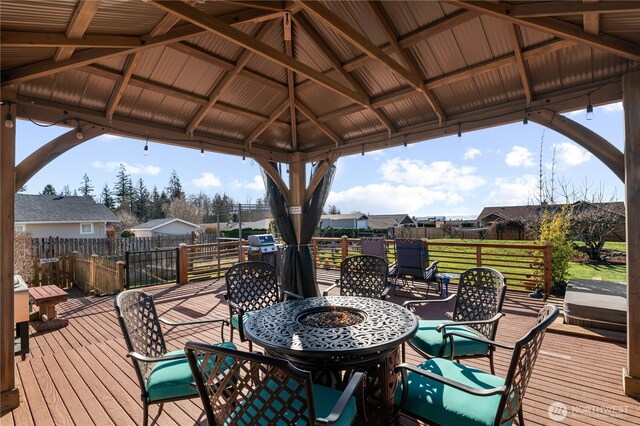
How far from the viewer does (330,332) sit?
1.90m

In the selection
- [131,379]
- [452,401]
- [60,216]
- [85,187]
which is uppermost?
[85,187]

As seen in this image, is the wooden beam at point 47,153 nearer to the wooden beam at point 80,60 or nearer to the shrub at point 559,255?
the wooden beam at point 80,60

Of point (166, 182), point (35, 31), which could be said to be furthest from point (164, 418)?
point (166, 182)

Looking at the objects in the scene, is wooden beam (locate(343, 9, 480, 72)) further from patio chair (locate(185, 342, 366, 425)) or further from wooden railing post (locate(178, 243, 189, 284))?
wooden railing post (locate(178, 243, 189, 284))

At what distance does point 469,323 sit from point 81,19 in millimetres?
3331

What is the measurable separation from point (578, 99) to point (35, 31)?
15.1 ft

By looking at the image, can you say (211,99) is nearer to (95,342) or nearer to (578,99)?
(95,342)

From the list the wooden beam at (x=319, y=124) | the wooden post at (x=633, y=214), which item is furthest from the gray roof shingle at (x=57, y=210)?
the wooden post at (x=633, y=214)

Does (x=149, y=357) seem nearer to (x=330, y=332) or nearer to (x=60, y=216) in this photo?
(x=330, y=332)

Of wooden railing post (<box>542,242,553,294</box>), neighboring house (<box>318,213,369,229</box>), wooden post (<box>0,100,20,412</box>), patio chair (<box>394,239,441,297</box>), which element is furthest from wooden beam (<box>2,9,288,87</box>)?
neighboring house (<box>318,213,369,229</box>)

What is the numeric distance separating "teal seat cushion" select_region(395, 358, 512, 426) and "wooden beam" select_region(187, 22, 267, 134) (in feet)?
11.1

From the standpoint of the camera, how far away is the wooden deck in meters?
2.25

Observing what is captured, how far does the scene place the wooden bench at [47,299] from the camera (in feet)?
13.4

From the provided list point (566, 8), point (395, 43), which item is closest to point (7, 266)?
point (395, 43)
